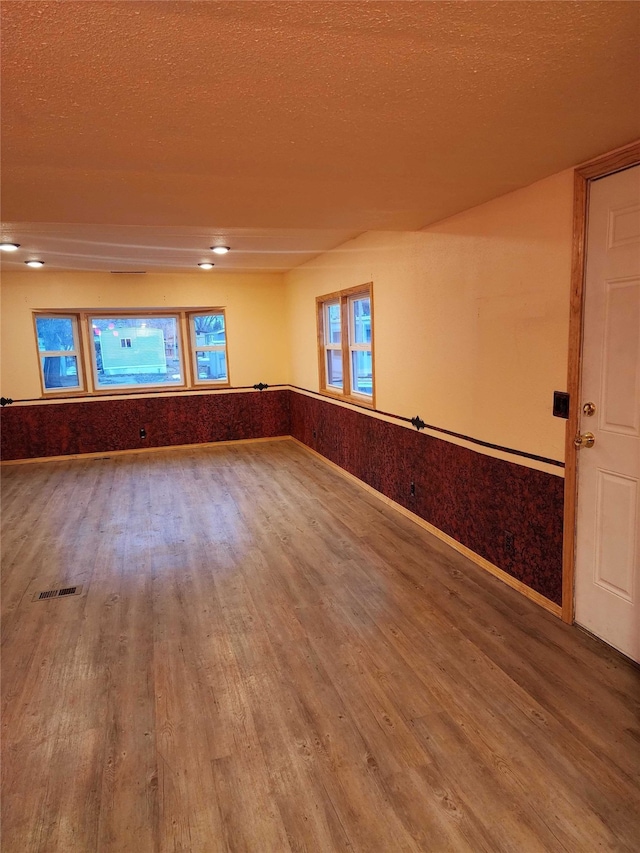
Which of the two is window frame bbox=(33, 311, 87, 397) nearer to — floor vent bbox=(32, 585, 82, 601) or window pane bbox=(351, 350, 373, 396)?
window pane bbox=(351, 350, 373, 396)

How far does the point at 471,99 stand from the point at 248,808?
2398mm

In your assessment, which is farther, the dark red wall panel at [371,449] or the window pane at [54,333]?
the window pane at [54,333]

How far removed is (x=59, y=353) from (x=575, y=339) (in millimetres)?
6332

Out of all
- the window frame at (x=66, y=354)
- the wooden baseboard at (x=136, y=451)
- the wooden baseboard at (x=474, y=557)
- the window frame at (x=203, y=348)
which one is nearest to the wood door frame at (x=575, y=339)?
the wooden baseboard at (x=474, y=557)

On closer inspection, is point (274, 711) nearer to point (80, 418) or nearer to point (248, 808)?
point (248, 808)

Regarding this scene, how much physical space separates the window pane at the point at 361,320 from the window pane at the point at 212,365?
2714 mm

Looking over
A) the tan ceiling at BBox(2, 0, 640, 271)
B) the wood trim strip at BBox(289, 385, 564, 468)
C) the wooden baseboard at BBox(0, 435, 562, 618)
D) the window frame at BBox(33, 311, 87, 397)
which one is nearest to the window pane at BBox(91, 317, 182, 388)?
the window frame at BBox(33, 311, 87, 397)

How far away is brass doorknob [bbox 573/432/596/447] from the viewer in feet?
8.04

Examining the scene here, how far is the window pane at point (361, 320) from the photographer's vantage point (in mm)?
5027

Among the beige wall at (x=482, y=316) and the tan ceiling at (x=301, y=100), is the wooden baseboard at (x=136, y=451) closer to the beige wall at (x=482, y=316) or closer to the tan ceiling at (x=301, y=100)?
the beige wall at (x=482, y=316)

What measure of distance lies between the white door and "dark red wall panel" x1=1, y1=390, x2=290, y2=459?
5430mm

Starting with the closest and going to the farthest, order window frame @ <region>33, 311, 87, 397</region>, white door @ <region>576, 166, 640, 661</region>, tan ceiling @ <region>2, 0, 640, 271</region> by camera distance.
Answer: tan ceiling @ <region>2, 0, 640, 271</region> → white door @ <region>576, 166, 640, 661</region> → window frame @ <region>33, 311, 87, 397</region>

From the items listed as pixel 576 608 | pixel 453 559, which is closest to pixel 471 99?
pixel 576 608

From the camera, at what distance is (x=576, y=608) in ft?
8.54
